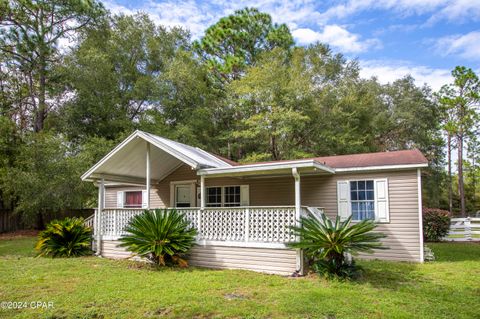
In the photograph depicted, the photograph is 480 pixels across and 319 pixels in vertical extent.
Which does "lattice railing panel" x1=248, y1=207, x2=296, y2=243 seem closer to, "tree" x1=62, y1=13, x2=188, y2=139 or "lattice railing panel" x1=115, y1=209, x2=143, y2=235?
"lattice railing panel" x1=115, y1=209, x2=143, y2=235

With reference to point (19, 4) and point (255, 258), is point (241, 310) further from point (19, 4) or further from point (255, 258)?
point (19, 4)

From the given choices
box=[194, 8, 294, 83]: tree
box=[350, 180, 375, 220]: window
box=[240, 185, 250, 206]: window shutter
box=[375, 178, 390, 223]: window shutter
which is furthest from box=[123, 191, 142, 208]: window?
box=[194, 8, 294, 83]: tree

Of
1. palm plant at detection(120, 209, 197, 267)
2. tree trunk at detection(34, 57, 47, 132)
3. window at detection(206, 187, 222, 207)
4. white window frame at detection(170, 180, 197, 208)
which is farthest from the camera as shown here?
tree trunk at detection(34, 57, 47, 132)

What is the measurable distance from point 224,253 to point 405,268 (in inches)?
178

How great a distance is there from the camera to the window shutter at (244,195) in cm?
1190

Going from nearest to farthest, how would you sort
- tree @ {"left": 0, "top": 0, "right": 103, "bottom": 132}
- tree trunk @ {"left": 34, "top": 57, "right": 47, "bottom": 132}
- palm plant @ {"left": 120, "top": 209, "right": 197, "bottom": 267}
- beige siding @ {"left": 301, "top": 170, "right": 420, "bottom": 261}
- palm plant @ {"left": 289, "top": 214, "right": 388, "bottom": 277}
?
palm plant @ {"left": 289, "top": 214, "right": 388, "bottom": 277}, palm plant @ {"left": 120, "top": 209, "right": 197, "bottom": 267}, beige siding @ {"left": 301, "top": 170, "right": 420, "bottom": 261}, tree @ {"left": 0, "top": 0, "right": 103, "bottom": 132}, tree trunk @ {"left": 34, "top": 57, "right": 47, "bottom": 132}

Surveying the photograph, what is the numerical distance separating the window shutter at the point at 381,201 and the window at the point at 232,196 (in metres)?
4.65

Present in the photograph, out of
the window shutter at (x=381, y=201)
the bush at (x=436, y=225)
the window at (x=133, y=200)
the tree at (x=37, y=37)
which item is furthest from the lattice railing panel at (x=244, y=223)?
the tree at (x=37, y=37)

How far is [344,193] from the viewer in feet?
34.0

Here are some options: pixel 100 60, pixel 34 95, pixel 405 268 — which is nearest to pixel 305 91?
pixel 100 60

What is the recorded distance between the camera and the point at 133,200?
1461 centimetres

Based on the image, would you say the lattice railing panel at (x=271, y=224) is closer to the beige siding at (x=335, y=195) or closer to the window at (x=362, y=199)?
the beige siding at (x=335, y=195)

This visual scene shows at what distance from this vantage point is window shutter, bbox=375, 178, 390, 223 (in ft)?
32.2

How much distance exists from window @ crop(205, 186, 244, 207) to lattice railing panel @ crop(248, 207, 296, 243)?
3647 millimetres
